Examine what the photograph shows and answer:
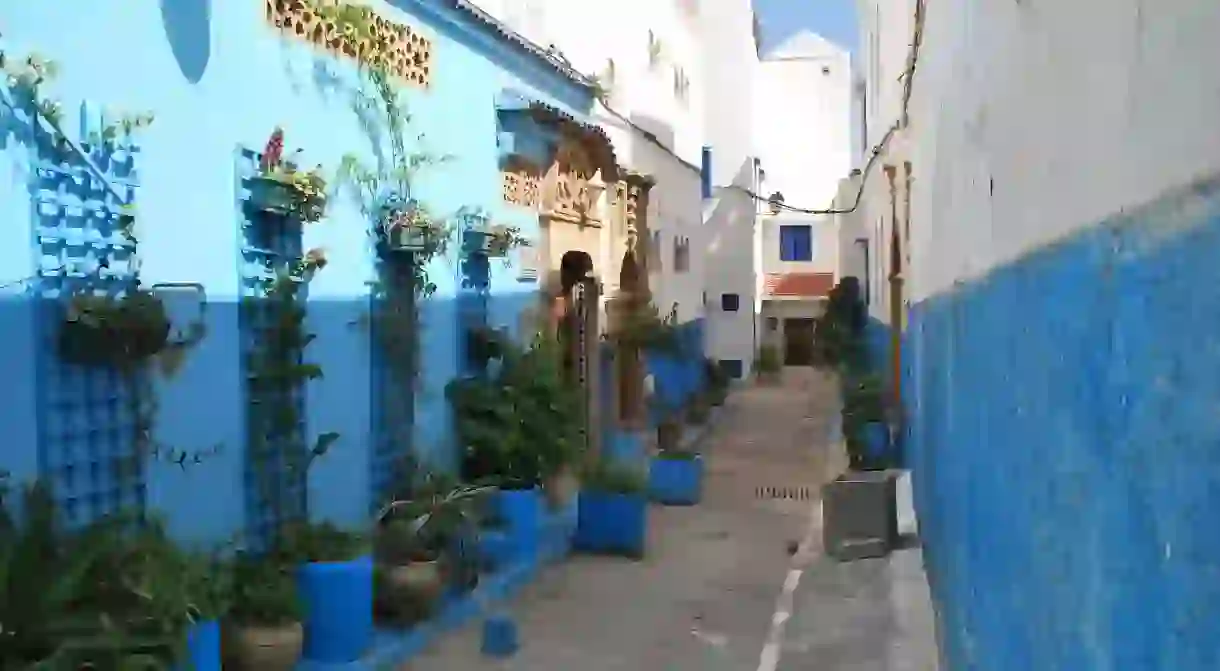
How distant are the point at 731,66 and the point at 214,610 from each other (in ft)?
87.9

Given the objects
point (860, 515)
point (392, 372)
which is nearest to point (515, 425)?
point (392, 372)

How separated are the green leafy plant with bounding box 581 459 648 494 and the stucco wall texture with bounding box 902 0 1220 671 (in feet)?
19.2

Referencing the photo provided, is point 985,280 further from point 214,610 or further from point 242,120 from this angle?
point 242,120

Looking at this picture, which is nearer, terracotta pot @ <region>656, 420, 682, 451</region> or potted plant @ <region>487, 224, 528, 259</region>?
potted plant @ <region>487, 224, 528, 259</region>

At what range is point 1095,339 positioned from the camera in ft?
7.53

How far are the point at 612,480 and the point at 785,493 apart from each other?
4322 millimetres

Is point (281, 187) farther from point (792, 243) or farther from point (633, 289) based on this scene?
point (792, 243)

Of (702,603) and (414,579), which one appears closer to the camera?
(414,579)

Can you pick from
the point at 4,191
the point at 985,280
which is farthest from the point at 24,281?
the point at 985,280

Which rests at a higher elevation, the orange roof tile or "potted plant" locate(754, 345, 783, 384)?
the orange roof tile

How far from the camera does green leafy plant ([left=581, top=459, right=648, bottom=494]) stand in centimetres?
1089

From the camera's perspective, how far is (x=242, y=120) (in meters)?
6.83

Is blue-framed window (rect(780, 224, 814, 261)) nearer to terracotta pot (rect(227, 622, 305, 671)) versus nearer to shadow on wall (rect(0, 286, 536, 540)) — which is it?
shadow on wall (rect(0, 286, 536, 540))

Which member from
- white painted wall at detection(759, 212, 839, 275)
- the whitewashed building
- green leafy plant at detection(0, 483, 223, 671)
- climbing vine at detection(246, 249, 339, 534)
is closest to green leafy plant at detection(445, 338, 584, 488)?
climbing vine at detection(246, 249, 339, 534)
